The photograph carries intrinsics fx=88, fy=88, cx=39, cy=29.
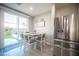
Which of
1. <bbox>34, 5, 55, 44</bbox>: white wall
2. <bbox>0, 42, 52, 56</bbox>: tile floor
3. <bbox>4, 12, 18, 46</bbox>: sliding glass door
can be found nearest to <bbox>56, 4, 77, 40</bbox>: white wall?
<bbox>34, 5, 55, 44</bbox>: white wall

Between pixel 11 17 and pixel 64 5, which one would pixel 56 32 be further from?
pixel 11 17

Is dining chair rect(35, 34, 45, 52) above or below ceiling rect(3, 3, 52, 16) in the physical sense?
below

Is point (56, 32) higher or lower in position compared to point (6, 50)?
higher

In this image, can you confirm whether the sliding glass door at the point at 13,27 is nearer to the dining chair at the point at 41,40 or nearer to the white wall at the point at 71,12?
the dining chair at the point at 41,40

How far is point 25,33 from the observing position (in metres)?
1.82

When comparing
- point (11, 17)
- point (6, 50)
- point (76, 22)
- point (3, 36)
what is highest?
point (11, 17)

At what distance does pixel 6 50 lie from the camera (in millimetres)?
1757

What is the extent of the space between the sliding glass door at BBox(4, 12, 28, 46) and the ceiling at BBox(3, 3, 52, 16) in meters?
0.17

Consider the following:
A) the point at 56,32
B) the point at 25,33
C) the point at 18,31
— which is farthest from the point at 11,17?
the point at 56,32

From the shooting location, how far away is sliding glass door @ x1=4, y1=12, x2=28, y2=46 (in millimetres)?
1748

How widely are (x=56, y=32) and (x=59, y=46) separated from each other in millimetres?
295

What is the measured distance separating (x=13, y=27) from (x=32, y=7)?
1.85 feet

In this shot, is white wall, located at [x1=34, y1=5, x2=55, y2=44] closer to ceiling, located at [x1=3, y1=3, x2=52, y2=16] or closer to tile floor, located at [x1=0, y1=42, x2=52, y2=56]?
ceiling, located at [x1=3, y1=3, x2=52, y2=16]

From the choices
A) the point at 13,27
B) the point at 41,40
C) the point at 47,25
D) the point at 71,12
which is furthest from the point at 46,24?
the point at 13,27
